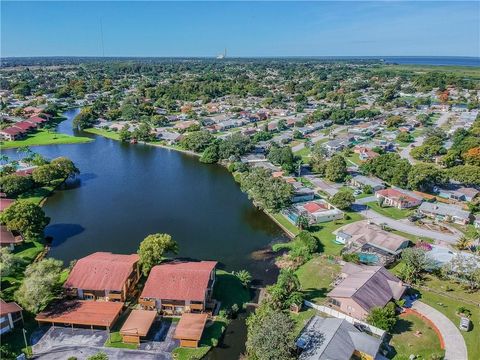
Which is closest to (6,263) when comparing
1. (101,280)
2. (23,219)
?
(23,219)

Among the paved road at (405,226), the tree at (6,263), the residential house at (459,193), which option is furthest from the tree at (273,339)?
the residential house at (459,193)

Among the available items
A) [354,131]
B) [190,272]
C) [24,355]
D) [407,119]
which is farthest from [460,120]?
[24,355]

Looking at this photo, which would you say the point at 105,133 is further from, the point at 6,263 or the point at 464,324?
the point at 464,324

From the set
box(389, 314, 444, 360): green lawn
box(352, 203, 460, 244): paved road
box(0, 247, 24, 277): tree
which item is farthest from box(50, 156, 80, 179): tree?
box(389, 314, 444, 360): green lawn

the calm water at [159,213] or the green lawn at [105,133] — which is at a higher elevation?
the green lawn at [105,133]

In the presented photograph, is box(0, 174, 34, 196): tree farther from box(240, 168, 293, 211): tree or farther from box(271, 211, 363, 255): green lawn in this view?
box(271, 211, 363, 255): green lawn

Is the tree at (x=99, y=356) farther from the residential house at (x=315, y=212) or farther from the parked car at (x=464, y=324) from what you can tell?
the residential house at (x=315, y=212)
